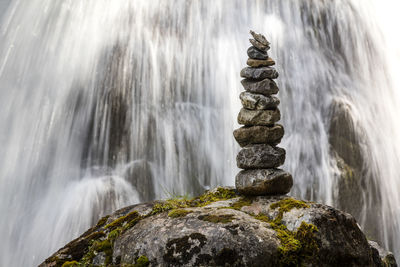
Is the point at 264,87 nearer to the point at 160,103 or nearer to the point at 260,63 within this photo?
the point at 260,63

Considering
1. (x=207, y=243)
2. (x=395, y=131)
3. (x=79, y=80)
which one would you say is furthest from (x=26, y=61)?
(x=395, y=131)

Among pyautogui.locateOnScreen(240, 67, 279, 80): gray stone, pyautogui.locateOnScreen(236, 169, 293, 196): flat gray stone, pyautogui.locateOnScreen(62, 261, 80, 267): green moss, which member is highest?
pyautogui.locateOnScreen(240, 67, 279, 80): gray stone

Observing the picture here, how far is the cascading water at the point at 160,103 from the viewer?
14.8 meters

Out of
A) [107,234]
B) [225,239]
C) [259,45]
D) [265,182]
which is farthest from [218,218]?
[259,45]

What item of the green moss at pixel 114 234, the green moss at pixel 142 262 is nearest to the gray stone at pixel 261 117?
the green moss at pixel 114 234

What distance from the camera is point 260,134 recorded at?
731 centimetres

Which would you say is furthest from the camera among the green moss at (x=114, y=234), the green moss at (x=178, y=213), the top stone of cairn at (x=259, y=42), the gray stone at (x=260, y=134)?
the top stone of cairn at (x=259, y=42)

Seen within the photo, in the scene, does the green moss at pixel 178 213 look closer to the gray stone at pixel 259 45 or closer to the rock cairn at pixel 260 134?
the rock cairn at pixel 260 134

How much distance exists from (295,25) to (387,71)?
6.18m

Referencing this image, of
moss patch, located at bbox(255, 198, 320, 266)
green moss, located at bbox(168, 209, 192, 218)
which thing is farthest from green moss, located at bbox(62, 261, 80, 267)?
moss patch, located at bbox(255, 198, 320, 266)

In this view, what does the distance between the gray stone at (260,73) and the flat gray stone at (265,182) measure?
6.77 ft

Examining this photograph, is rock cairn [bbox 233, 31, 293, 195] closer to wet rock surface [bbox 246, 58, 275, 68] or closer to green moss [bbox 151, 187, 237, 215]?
wet rock surface [bbox 246, 58, 275, 68]

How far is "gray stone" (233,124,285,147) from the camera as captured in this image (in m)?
7.30

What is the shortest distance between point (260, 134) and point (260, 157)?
Result: 52cm
